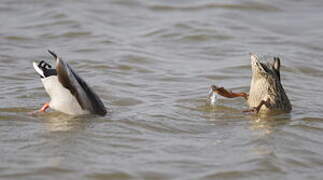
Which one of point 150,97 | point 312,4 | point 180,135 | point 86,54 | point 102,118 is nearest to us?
point 180,135

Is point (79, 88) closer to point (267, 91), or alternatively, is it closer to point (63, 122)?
point (63, 122)

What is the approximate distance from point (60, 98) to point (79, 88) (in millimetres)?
272

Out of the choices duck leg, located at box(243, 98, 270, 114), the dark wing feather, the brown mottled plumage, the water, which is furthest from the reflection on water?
duck leg, located at box(243, 98, 270, 114)

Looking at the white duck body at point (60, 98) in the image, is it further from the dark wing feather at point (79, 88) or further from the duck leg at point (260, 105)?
the duck leg at point (260, 105)

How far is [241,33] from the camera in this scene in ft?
40.3

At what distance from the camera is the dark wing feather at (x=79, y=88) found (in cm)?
712

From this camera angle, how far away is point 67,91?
7344mm

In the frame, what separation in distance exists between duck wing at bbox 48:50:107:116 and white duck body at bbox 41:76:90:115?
0.05 meters

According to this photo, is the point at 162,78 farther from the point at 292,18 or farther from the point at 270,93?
the point at 292,18

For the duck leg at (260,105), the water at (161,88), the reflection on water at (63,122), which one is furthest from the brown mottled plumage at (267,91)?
the reflection on water at (63,122)

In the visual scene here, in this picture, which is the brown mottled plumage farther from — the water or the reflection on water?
the reflection on water

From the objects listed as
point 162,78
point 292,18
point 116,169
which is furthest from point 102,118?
point 292,18

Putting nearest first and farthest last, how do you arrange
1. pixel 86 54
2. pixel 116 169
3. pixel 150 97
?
pixel 116 169 < pixel 150 97 < pixel 86 54

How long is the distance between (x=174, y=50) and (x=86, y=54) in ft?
4.61
